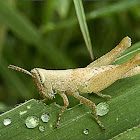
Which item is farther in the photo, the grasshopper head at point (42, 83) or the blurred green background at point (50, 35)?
the blurred green background at point (50, 35)

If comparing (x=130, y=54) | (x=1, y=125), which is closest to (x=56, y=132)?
(x=1, y=125)

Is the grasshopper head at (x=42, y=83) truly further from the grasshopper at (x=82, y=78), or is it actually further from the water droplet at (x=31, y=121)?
the water droplet at (x=31, y=121)

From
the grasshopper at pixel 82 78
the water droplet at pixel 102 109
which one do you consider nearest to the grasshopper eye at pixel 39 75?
the grasshopper at pixel 82 78

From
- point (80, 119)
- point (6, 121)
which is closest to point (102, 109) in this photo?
point (80, 119)

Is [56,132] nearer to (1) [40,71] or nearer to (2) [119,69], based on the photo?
(1) [40,71]

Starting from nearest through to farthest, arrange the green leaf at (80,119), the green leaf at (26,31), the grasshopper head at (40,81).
→ the green leaf at (80,119) < the grasshopper head at (40,81) < the green leaf at (26,31)

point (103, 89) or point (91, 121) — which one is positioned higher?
point (103, 89)
